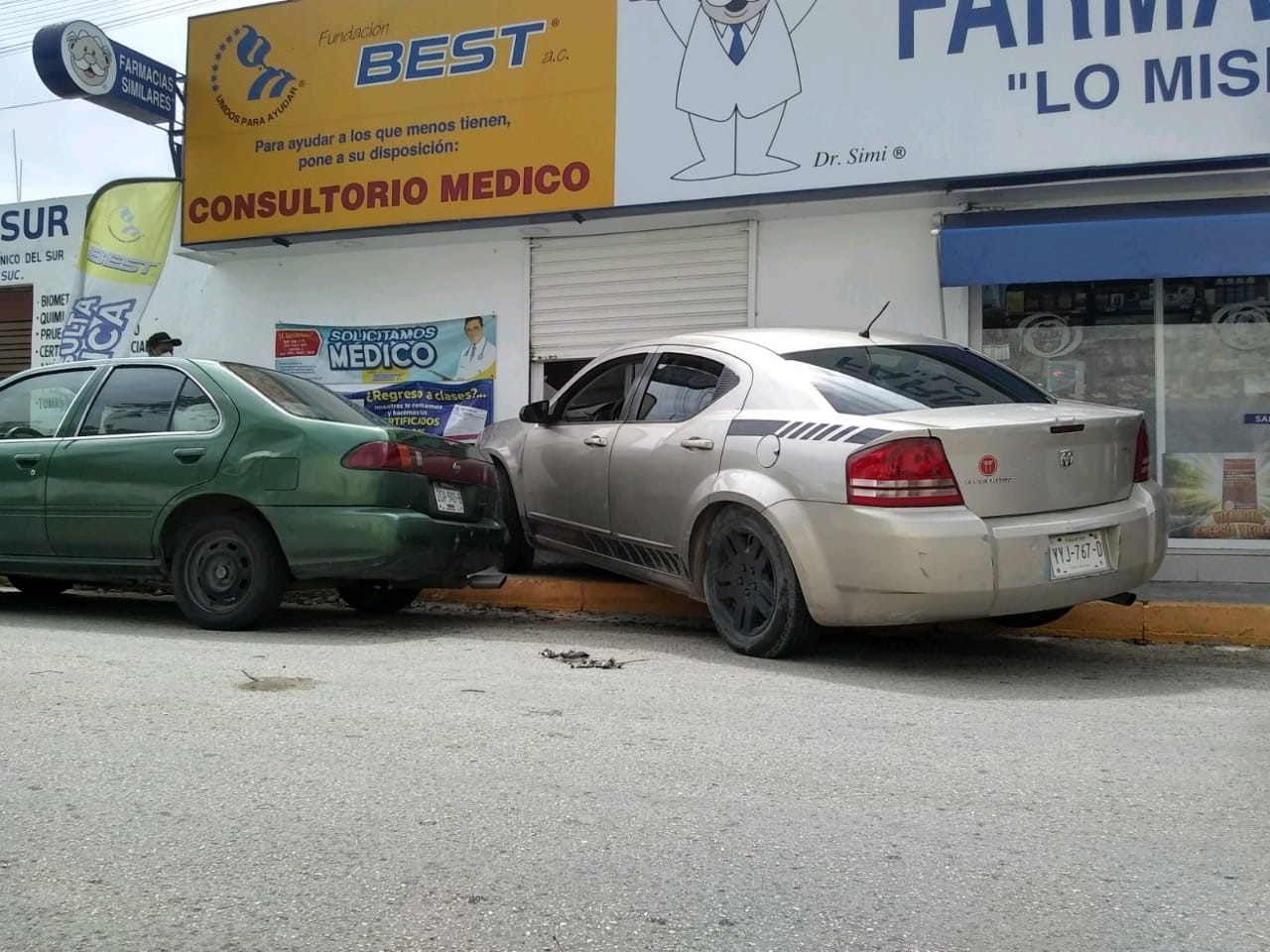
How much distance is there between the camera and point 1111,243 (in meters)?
7.89

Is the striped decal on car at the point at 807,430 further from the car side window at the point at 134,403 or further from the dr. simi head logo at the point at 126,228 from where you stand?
the dr. simi head logo at the point at 126,228

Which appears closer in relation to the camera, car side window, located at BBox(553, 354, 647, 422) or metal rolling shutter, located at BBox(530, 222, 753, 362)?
car side window, located at BBox(553, 354, 647, 422)

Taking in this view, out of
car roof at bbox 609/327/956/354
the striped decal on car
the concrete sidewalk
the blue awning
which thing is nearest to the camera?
the striped decal on car

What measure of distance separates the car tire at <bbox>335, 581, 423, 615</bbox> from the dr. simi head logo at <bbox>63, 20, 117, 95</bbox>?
624cm

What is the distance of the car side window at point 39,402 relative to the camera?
678 cm

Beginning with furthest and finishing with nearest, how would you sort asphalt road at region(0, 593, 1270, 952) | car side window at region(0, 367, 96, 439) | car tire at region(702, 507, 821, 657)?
car side window at region(0, 367, 96, 439), car tire at region(702, 507, 821, 657), asphalt road at region(0, 593, 1270, 952)

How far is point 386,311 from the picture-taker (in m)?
10.9

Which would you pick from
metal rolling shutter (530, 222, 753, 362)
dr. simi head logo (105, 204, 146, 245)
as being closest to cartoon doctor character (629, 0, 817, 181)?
metal rolling shutter (530, 222, 753, 362)

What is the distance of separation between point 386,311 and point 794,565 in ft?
22.4

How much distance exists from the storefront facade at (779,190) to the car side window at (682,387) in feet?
9.94

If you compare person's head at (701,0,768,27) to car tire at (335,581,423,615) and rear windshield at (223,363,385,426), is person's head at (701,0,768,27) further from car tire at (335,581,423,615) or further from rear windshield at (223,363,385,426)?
car tire at (335,581,423,615)

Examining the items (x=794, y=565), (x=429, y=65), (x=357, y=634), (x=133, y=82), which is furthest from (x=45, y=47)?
(x=794, y=565)

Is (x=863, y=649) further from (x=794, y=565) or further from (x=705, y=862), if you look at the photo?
(x=705, y=862)

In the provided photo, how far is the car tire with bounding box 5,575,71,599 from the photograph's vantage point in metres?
7.70
